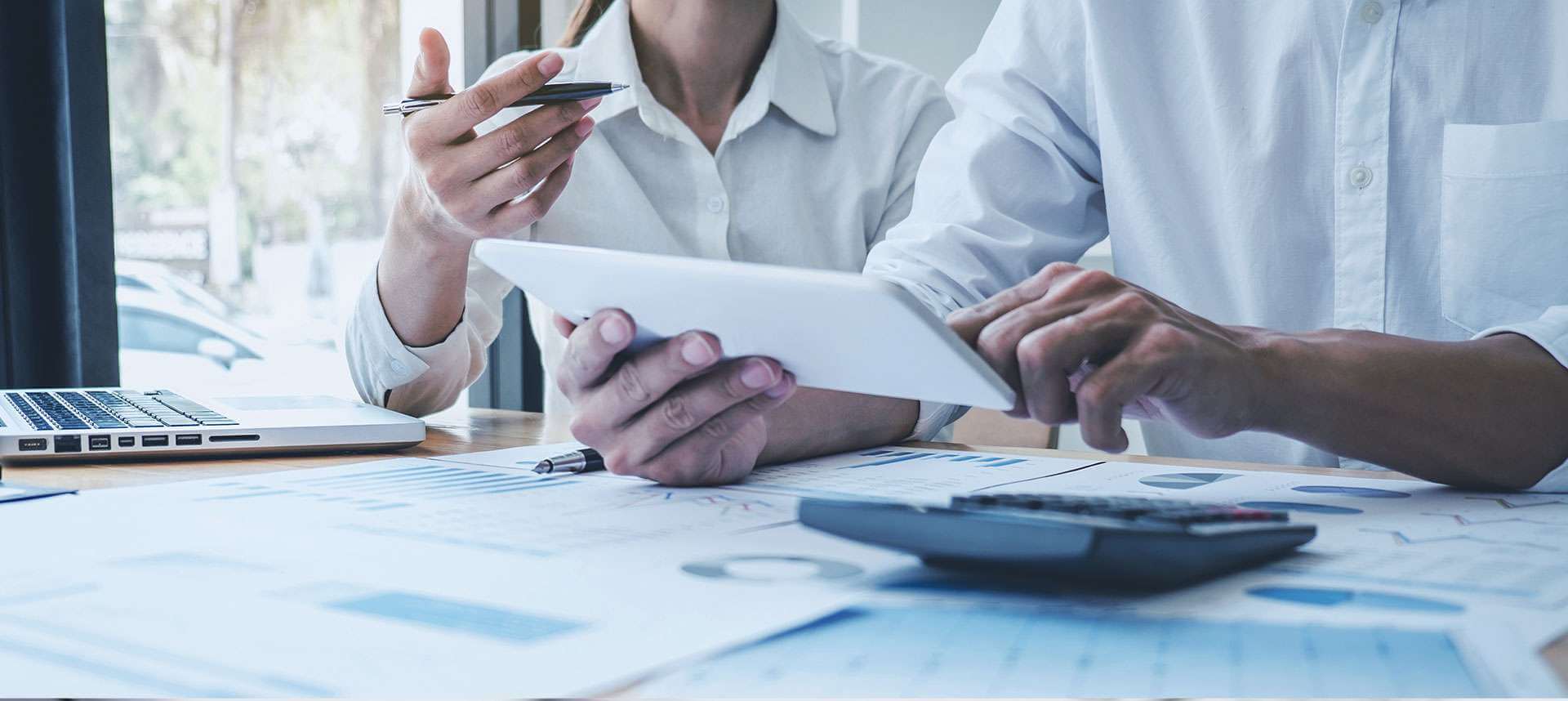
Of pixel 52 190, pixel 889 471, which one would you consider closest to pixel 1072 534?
pixel 889 471

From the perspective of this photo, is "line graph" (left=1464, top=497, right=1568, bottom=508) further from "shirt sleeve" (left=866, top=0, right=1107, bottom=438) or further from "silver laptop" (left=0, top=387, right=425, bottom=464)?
"silver laptop" (left=0, top=387, right=425, bottom=464)

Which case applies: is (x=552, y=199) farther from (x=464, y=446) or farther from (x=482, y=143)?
(x=464, y=446)

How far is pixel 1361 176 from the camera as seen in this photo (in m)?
0.92

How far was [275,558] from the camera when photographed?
48 cm

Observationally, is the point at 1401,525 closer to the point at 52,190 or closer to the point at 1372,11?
the point at 1372,11

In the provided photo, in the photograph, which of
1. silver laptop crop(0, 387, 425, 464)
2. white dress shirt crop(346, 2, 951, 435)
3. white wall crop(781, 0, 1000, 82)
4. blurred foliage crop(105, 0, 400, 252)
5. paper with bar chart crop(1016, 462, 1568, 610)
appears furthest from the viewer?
white wall crop(781, 0, 1000, 82)

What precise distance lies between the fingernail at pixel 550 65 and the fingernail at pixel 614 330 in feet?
1.04

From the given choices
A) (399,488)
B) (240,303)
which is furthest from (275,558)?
(240,303)

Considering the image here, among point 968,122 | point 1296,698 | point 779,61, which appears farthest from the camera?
point 779,61

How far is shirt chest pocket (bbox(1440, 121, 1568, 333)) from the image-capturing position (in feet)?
2.77

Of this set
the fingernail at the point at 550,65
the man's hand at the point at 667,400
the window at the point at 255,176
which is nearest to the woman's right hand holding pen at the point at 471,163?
the fingernail at the point at 550,65

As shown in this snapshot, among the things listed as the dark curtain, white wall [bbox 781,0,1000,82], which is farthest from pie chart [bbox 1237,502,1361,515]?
white wall [bbox 781,0,1000,82]

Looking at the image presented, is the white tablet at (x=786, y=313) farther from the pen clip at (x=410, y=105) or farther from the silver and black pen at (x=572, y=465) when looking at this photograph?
the pen clip at (x=410, y=105)

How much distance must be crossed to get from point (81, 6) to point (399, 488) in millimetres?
1132
